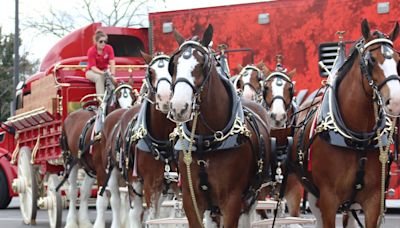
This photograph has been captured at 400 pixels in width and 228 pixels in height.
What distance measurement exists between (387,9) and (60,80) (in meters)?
5.52

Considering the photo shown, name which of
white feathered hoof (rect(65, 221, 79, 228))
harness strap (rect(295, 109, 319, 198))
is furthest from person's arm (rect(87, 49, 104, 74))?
harness strap (rect(295, 109, 319, 198))

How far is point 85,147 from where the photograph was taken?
42.1ft

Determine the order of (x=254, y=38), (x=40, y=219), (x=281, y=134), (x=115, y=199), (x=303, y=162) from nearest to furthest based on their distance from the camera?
(x=303, y=162) < (x=281, y=134) < (x=115, y=199) < (x=254, y=38) < (x=40, y=219)

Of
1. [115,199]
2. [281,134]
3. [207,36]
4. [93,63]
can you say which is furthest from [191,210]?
[93,63]

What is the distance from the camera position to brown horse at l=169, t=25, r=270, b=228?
7.34 metres

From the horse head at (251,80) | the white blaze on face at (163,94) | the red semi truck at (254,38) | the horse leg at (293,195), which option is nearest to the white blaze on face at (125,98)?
the horse head at (251,80)

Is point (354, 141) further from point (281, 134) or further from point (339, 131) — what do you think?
point (281, 134)

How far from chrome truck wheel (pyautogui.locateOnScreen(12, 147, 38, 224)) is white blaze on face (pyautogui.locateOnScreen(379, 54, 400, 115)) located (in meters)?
9.53

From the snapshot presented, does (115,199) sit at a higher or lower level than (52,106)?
lower

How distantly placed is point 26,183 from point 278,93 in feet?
22.2

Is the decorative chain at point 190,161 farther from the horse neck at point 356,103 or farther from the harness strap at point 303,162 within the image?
the horse neck at point 356,103

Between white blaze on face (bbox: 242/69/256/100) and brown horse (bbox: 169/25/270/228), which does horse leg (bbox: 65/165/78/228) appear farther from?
brown horse (bbox: 169/25/270/228)

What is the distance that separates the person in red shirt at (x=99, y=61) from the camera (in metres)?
13.8

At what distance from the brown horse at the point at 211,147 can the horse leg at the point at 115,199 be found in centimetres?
334
